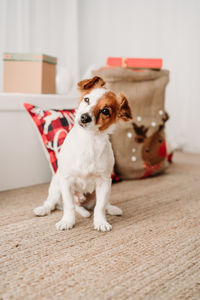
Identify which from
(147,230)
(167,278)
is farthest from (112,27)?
(167,278)

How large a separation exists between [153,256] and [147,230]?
0.68 feet

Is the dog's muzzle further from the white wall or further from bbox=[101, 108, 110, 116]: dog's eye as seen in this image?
the white wall

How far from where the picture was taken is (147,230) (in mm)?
1190

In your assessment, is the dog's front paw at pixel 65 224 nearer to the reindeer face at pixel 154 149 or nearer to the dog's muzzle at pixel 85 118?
the dog's muzzle at pixel 85 118

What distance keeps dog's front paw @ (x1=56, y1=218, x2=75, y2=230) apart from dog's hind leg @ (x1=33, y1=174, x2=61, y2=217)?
16 cm

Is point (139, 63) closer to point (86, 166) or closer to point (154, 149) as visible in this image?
point (154, 149)

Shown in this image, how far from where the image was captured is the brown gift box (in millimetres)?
1890

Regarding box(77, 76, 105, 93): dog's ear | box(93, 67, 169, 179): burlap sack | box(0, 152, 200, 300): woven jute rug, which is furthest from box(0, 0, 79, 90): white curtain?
box(0, 152, 200, 300): woven jute rug

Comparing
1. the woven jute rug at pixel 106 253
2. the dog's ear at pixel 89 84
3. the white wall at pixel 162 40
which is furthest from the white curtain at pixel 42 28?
the woven jute rug at pixel 106 253

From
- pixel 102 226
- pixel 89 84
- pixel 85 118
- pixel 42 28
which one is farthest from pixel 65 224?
pixel 42 28

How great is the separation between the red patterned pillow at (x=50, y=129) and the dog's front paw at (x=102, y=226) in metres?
0.50

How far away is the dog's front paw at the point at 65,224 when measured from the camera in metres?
1.17

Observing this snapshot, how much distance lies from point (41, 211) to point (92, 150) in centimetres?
36

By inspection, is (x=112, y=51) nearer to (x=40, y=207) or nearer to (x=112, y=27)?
(x=112, y=27)
